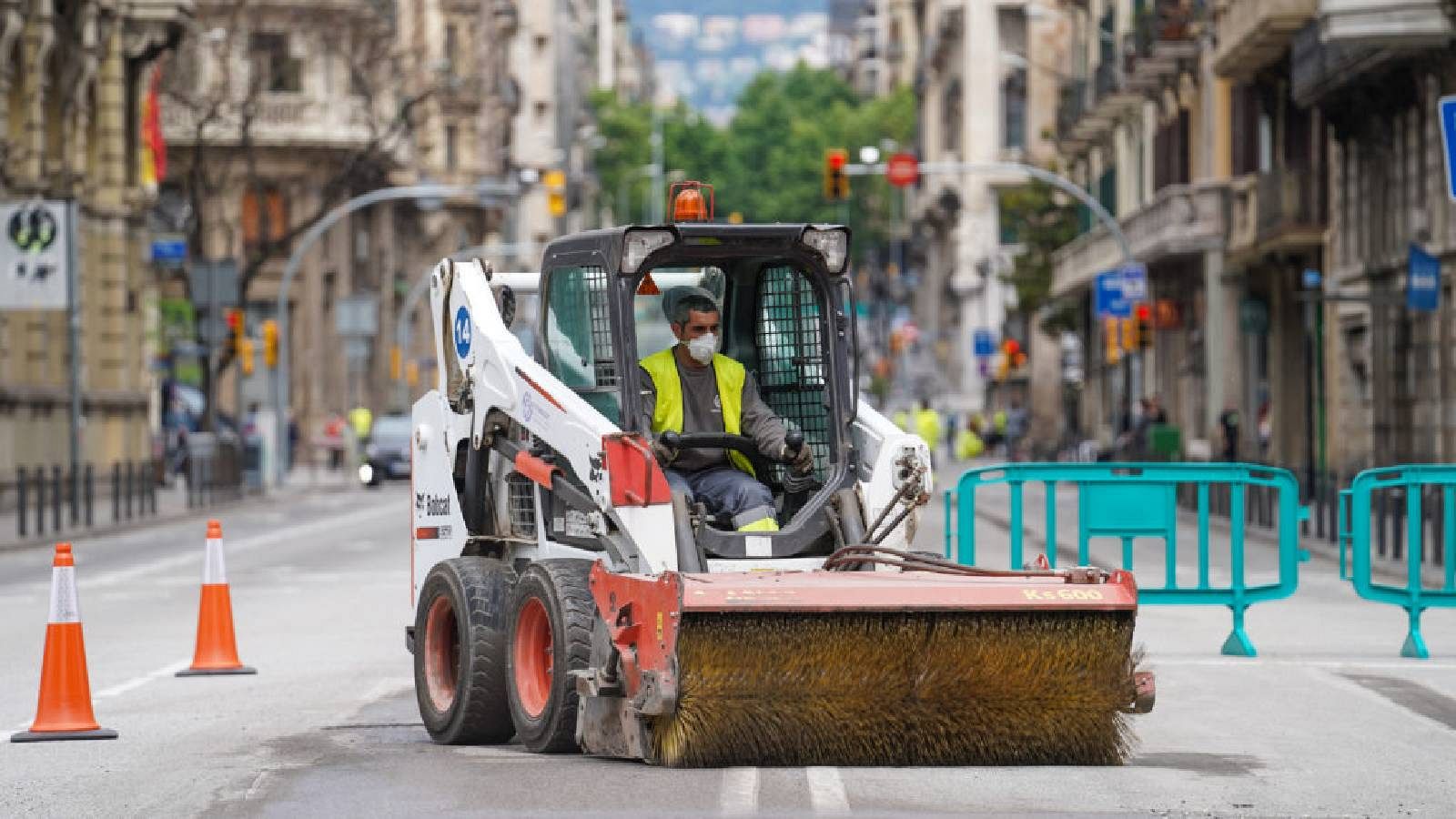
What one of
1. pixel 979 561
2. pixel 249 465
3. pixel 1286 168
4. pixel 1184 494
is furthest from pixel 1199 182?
pixel 1184 494

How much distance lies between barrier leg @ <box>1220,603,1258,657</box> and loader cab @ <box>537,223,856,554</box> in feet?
17.9

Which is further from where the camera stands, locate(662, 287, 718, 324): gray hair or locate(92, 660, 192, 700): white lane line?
locate(92, 660, 192, 700): white lane line

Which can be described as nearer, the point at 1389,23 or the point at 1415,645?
the point at 1415,645

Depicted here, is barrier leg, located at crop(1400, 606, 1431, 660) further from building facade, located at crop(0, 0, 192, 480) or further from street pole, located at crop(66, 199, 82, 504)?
building facade, located at crop(0, 0, 192, 480)

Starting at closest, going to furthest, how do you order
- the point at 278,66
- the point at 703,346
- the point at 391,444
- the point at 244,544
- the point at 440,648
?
1. the point at 703,346
2. the point at 440,648
3. the point at 244,544
4. the point at 391,444
5. the point at 278,66

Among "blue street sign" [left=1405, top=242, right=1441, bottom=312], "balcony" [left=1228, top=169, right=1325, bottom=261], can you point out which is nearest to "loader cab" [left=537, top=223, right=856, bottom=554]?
"blue street sign" [left=1405, top=242, right=1441, bottom=312]

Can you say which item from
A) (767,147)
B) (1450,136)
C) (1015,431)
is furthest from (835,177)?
(767,147)

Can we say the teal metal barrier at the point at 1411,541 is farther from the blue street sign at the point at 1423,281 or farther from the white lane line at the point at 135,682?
the blue street sign at the point at 1423,281

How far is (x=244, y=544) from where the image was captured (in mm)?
35531

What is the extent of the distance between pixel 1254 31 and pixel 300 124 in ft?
128

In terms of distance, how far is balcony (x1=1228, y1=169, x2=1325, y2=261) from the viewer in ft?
150

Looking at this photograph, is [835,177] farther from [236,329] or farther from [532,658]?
[532,658]

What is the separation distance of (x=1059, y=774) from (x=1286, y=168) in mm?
36665

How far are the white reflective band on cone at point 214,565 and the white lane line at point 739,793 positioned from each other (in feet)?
18.7
